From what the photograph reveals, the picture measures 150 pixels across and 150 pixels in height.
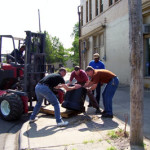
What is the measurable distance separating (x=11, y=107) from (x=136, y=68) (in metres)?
3.86

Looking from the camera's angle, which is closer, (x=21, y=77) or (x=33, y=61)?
(x=33, y=61)

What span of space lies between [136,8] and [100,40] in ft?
48.3

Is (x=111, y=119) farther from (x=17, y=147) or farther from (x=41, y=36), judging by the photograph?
(x=41, y=36)

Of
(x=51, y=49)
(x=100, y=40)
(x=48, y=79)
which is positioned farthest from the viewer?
(x=51, y=49)

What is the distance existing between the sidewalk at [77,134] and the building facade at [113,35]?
6858mm

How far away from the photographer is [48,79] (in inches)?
236

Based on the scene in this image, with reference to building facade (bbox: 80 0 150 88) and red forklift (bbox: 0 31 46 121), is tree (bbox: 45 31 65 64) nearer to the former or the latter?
building facade (bbox: 80 0 150 88)

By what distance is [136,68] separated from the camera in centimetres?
431

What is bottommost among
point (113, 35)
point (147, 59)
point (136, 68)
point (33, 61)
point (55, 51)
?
point (136, 68)

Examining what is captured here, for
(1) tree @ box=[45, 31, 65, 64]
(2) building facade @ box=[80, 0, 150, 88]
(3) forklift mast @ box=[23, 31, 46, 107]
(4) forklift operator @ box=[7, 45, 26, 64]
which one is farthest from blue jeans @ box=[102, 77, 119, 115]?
(1) tree @ box=[45, 31, 65, 64]

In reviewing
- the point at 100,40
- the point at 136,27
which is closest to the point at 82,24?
the point at 100,40

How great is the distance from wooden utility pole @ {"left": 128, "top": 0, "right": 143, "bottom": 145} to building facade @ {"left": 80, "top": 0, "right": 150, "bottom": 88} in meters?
8.05

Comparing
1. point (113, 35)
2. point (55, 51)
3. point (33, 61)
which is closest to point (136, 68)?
point (33, 61)

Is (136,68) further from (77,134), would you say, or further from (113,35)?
(113,35)
